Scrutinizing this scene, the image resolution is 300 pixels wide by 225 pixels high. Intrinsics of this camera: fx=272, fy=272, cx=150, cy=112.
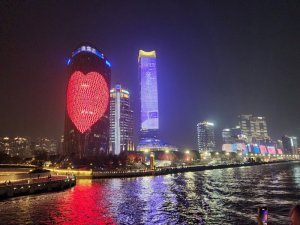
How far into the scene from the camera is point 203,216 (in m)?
31.8

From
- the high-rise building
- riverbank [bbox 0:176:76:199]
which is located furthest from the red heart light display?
riverbank [bbox 0:176:76:199]

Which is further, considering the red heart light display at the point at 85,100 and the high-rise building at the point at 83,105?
the high-rise building at the point at 83,105

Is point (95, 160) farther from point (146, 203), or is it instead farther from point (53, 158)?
point (146, 203)

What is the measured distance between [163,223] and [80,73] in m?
178

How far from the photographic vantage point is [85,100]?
613 feet

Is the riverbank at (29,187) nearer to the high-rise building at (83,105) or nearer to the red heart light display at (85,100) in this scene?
the high-rise building at (83,105)

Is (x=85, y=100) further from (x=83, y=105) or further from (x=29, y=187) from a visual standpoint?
(x=29, y=187)

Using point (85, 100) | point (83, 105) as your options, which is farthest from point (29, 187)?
point (85, 100)

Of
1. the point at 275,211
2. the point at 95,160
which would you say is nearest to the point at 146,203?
the point at 275,211

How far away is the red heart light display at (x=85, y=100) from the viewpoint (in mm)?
186750

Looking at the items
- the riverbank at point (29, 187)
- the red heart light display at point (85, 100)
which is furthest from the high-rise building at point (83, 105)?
the riverbank at point (29, 187)

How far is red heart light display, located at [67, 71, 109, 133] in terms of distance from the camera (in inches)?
7352

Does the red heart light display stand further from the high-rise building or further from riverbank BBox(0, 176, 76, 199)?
riverbank BBox(0, 176, 76, 199)

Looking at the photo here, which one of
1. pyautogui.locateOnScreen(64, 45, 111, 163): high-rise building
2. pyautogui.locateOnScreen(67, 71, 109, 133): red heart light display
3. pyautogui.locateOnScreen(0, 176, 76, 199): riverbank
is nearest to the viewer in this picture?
pyautogui.locateOnScreen(0, 176, 76, 199): riverbank
